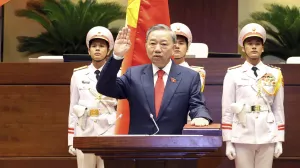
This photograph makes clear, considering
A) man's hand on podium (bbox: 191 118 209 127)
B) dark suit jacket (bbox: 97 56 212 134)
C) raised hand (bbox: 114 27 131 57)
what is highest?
raised hand (bbox: 114 27 131 57)

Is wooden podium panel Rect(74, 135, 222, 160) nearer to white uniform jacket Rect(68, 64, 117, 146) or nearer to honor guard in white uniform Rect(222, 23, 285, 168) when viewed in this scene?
honor guard in white uniform Rect(222, 23, 285, 168)

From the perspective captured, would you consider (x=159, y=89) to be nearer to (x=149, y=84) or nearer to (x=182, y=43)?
(x=149, y=84)

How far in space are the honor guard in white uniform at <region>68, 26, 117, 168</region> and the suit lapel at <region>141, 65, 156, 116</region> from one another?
5.14 feet

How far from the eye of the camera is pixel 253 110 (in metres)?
5.06

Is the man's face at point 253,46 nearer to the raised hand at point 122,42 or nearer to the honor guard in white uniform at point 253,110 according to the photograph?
the honor guard in white uniform at point 253,110

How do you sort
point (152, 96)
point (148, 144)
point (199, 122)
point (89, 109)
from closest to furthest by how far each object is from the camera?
point (148, 144) < point (199, 122) < point (152, 96) < point (89, 109)

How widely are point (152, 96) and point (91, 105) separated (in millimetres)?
1748

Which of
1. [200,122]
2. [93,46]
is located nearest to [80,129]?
[93,46]

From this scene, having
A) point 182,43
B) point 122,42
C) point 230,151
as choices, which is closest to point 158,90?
point 122,42

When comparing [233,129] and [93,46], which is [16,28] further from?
[233,129]

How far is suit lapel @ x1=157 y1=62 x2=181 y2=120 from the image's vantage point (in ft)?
11.5

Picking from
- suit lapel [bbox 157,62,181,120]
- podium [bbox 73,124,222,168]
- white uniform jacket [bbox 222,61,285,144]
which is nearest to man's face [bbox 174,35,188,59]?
white uniform jacket [bbox 222,61,285,144]

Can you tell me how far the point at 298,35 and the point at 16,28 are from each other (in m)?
3.93

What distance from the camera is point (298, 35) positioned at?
8578 mm
